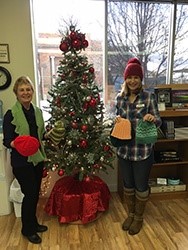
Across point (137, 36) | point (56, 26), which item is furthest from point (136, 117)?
point (56, 26)

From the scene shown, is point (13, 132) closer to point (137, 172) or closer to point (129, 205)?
point (137, 172)

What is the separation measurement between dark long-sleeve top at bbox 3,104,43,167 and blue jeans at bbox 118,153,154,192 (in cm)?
83

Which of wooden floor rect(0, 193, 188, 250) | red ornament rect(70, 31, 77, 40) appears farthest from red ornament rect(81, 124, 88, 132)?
wooden floor rect(0, 193, 188, 250)

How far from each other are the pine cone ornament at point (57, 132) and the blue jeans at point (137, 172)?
0.58 metres

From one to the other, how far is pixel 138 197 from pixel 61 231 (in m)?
0.79

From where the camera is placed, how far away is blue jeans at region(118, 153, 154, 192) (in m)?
2.03

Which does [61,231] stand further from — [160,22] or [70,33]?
[160,22]

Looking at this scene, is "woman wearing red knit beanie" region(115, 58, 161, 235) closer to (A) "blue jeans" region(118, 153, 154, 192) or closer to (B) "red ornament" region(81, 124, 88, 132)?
(A) "blue jeans" region(118, 153, 154, 192)

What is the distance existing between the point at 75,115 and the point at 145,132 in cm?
66

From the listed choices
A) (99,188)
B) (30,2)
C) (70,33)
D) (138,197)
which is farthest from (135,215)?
(30,2)

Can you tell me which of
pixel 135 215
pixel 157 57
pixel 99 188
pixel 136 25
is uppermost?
pixel 136 25

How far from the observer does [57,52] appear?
2.96 m

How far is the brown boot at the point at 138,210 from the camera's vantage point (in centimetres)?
215

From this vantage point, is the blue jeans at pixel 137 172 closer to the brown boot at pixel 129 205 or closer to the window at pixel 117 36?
the brown boot at pixel 129 205
